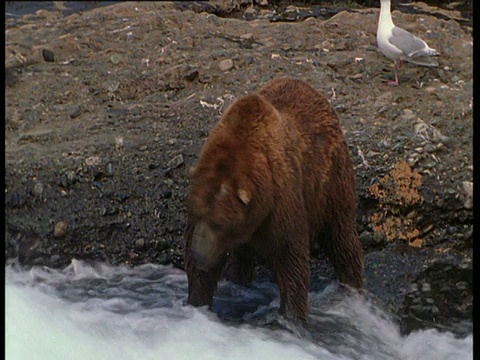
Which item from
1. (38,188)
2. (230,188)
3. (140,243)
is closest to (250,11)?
(38,188)

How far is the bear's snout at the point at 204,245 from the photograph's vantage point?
4.64m

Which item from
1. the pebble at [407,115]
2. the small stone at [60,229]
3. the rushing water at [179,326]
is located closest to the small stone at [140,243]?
the rushing water at [179,326]

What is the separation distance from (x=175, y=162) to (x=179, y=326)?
1.78m

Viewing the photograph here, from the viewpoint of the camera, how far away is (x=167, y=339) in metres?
5.12

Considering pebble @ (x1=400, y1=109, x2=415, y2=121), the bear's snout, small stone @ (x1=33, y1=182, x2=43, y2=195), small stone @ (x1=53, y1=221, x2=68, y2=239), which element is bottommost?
small stone @ (x1=53, y1=221, x2=68, y2=239)

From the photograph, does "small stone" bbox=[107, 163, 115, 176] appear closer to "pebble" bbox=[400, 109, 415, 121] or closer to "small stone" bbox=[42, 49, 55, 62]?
"small stone" bbox=[42, 49, 55, 62]

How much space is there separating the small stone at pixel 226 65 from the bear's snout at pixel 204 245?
3.49 m

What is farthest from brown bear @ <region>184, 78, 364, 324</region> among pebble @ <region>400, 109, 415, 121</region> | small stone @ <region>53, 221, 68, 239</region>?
pebble @ <region>400, 109, 415, 121</region>

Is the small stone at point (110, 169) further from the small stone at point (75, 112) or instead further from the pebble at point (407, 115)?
the pebble at point (407, 115)

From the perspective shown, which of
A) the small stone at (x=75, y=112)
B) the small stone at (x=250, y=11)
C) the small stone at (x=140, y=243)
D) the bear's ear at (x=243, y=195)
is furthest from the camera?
the small stone at (x=250, y=11)

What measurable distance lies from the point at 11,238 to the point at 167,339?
1.94 meters

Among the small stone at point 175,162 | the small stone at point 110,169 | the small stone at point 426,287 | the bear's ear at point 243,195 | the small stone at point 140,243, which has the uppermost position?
the bear's ear at point 243,195

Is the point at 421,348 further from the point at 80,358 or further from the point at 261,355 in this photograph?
the point at 80,358

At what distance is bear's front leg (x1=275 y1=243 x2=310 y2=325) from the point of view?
4965 mm
